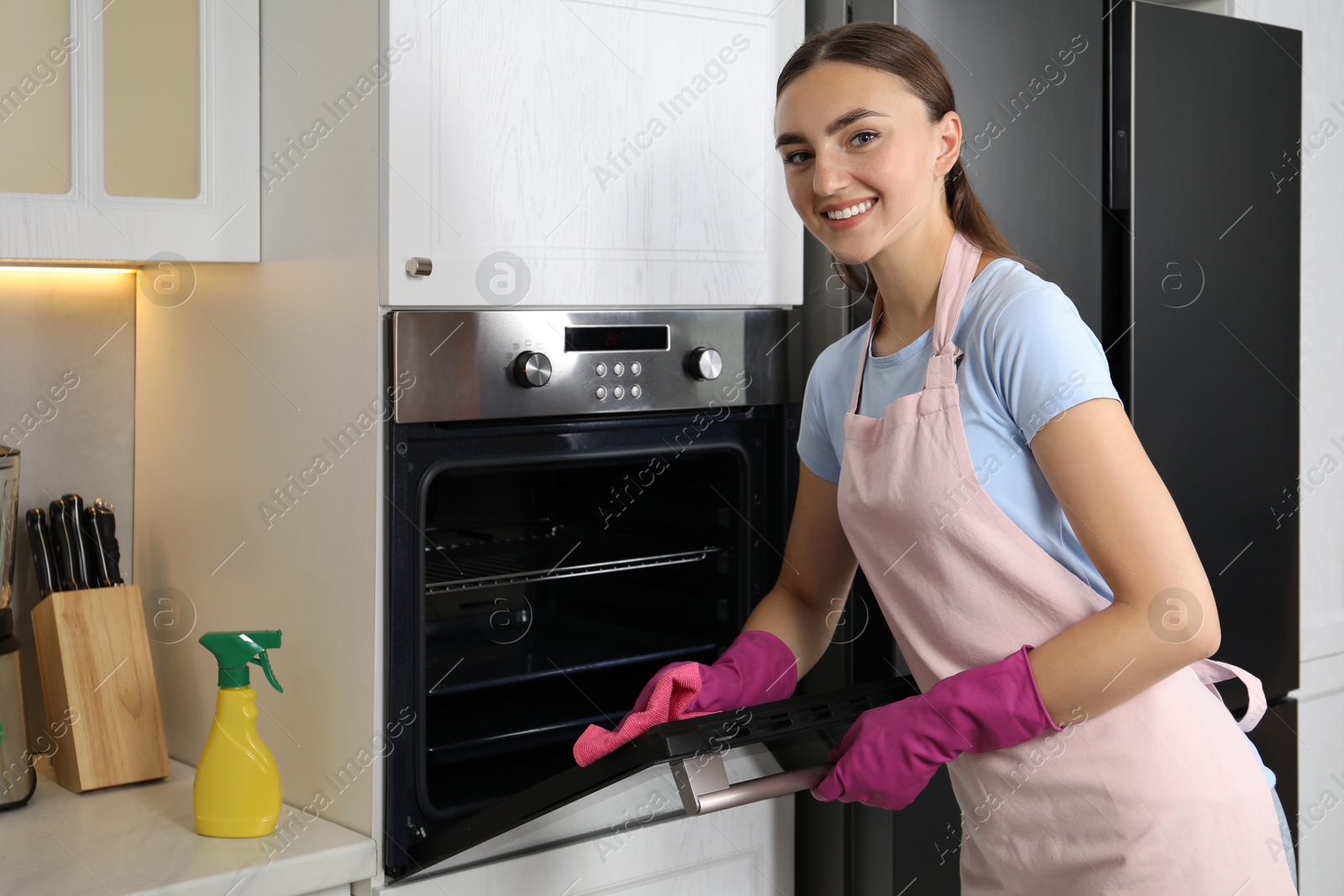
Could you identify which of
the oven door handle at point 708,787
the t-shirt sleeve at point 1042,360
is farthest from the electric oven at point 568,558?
the t-shirt sleeve at point 1042,360

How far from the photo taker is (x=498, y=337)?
136 centimetres

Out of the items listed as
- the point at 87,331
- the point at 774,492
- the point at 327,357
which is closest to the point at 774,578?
the point at 774,492

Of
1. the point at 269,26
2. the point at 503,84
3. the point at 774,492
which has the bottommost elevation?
the point at 774,492

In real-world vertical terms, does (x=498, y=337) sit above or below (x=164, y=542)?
above

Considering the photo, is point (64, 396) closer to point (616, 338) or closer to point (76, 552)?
point (76, 552)

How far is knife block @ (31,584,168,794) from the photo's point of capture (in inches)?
59.5

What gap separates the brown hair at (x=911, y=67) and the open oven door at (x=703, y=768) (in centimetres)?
44

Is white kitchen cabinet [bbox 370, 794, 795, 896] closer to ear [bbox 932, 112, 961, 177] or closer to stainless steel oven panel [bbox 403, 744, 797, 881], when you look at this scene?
stainless steel oven panel [bbox 403, 744, 797, 881]

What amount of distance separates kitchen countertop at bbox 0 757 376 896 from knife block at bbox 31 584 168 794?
Result: 0.06 metres

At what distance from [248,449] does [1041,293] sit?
945 mm

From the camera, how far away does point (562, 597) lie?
1.72 m

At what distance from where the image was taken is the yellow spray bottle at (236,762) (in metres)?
1.36

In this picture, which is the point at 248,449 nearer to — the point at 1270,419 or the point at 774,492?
the point at 774,492

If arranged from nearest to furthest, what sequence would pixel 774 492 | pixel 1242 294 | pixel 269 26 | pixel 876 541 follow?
pixel 876 541, pixel 269 26, pixel 774 492, pixel 1242 294
